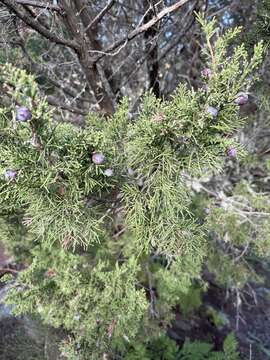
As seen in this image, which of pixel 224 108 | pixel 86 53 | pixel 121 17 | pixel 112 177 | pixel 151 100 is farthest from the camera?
pixel 121 17

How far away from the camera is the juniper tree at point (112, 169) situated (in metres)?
1.15

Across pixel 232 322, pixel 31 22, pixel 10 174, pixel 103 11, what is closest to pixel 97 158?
pixel 10 174

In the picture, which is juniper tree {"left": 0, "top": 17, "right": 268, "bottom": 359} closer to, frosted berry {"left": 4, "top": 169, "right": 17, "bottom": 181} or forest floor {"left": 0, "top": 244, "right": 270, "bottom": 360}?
frosted berry {"left": 4, "top": 169, "right": 17, "bottom": 181}

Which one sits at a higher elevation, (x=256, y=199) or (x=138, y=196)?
(x=256, y=199)

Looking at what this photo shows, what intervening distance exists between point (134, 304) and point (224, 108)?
1.30 metres

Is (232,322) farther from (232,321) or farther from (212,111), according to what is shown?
(212,111)

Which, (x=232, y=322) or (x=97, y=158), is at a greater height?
(x=97, y=158)

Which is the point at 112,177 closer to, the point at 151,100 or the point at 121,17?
the point at 151,100

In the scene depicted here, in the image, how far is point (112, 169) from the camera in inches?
54.8

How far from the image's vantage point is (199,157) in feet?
4.23

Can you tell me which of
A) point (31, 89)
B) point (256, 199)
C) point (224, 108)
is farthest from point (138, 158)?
point (256, 199)

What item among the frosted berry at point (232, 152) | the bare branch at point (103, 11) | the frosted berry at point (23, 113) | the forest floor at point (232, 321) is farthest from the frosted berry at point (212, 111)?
the forest floor at point (232, 321)

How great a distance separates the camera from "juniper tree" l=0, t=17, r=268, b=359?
3.76 feet

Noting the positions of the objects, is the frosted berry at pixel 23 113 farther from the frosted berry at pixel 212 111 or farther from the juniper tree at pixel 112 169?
the frosted berry at pixel 212 111
